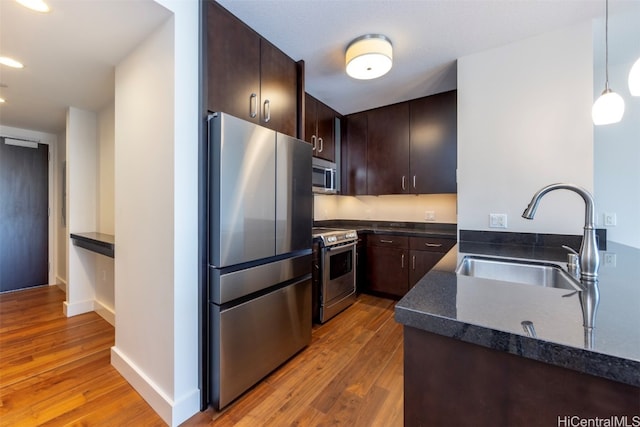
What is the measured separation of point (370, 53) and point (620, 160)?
227 cm

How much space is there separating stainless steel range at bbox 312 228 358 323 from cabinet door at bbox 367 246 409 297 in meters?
0.35

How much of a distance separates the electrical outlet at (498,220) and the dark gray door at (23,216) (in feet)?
18.5

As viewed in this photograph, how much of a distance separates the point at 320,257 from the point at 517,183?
177cm

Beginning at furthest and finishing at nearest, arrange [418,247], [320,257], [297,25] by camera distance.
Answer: [418,247]
[320,257]
[297,25]

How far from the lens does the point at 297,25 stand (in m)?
1.84

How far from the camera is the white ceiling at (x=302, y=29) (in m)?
1.52

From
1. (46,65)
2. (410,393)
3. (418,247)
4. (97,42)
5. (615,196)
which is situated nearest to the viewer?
(410,393)

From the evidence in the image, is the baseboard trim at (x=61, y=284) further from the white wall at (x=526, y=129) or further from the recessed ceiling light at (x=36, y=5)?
the white wall at (x=526, y=129)

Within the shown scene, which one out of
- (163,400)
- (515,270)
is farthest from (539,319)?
(163,400)

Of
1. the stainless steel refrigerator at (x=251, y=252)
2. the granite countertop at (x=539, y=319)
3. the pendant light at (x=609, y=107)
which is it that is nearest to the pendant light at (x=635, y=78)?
the pendant light at (x=609, y=107)

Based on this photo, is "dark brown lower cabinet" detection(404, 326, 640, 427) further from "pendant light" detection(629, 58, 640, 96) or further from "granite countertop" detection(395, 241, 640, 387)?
"pendant light" detection(629, 58, 640, 96)

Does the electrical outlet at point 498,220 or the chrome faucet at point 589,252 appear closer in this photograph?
the chrome faucet at point 589,252

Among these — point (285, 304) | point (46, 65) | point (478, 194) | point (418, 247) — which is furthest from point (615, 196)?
point (46, 65)

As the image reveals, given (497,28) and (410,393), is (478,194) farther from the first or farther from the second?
(410,393)
